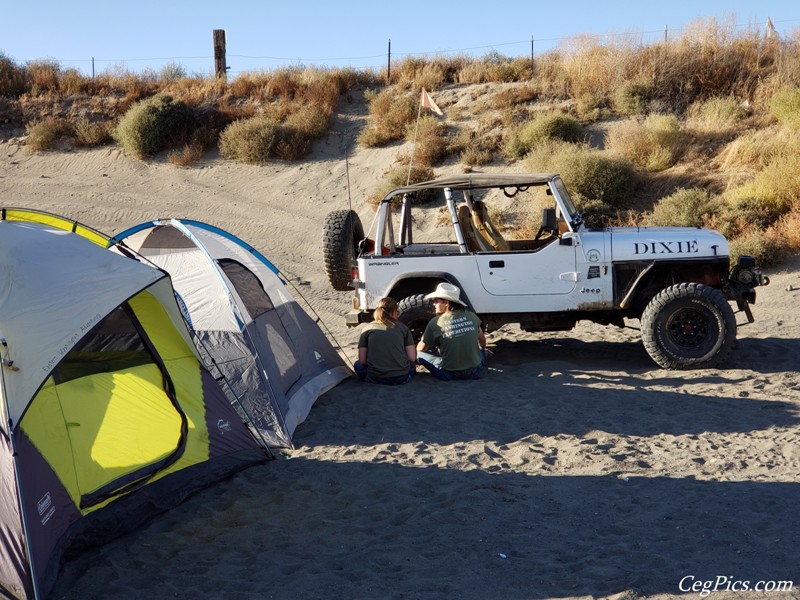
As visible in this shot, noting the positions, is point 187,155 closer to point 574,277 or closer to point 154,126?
point 154,126

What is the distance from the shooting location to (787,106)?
1912 cm

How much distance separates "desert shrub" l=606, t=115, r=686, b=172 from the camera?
1861 cm

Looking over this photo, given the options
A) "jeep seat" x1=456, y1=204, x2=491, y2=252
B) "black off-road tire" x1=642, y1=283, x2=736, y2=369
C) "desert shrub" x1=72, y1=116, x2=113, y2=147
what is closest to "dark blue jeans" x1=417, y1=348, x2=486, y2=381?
"jeep seat" x1=456, y1=204, x2=491, y2=252

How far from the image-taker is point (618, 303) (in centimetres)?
910

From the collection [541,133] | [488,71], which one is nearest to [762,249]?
[541,133]

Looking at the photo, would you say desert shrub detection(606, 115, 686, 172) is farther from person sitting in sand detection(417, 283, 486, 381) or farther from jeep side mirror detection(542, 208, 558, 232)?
person sitting in sand detection(417, 283, 486, 381)

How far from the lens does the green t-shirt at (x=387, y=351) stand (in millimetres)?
8555

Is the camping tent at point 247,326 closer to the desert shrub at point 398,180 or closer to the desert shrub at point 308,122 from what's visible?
the desert shrub at point 398,180

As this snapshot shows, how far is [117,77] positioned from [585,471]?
995 inches

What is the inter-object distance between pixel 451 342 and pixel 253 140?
616 inches

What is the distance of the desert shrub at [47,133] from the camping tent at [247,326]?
57.0 feet

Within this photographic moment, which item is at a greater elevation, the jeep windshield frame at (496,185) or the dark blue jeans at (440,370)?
the jeep windshield frame at (496,185)

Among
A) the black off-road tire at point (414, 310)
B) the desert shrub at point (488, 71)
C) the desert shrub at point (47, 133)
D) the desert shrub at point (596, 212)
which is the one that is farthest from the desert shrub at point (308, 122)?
the black off-road tire at point (414, 310)

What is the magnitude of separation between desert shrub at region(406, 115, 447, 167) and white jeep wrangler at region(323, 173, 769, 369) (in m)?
11.7
